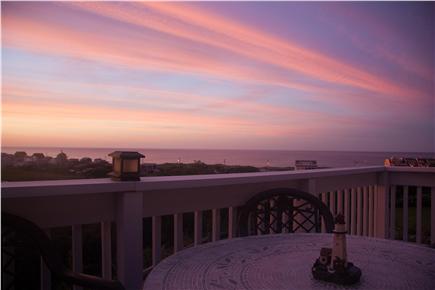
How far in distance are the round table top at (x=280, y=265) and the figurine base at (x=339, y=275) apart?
2cm

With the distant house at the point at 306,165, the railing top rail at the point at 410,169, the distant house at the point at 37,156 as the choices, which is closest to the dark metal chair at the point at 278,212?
the distant house at the point at 306,165

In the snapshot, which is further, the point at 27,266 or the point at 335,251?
the point at 27,266

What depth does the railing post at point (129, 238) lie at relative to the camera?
6.29 feet

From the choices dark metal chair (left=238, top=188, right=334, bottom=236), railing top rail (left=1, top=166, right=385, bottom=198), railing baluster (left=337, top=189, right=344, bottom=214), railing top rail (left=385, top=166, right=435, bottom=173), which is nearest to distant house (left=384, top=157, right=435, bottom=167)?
railing top rail (left=385, top=166, right=435, bottom=173)

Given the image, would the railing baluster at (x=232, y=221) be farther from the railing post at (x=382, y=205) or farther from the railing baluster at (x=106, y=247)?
the railing post at (x=382, y=205)

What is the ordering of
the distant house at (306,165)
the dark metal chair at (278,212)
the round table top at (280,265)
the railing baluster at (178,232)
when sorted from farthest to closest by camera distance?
the distant house at (306,165)
the dark metal chair at (278,212)
the railing baluster at (178,232)
the round table top at (280,265)

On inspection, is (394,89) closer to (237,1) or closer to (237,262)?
(237,1)

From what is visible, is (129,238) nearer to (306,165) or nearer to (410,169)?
(306,165)

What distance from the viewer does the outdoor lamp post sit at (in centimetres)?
191

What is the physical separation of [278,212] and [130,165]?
1224mm

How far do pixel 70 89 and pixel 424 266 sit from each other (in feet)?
12.2

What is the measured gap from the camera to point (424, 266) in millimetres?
1448

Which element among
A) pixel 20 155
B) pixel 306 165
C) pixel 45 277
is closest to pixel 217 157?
pixel 306 165

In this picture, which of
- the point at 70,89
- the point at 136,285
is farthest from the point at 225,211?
the point at 70,89
